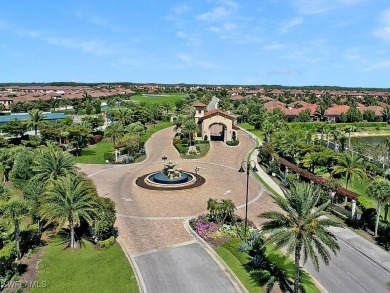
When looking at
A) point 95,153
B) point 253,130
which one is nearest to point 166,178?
point 95,153

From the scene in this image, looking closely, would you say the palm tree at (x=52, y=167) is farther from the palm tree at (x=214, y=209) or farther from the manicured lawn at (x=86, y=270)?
the palm tree at (x=214, y=209)

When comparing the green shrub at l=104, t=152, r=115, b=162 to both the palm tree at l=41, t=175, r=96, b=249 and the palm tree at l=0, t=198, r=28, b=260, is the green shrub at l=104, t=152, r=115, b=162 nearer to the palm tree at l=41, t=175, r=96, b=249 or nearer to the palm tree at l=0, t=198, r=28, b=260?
the palm tree at l=41, t=175, r=96, b=249

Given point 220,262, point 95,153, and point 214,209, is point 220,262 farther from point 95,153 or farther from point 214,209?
point 95,153

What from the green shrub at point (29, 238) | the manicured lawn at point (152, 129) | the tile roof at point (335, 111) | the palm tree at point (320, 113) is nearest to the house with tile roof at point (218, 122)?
the manicured lawn at point (152, 129)

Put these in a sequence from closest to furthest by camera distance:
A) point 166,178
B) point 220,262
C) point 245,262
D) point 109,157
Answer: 1. point 245,262
2. point 220,262
3. point 166,178
4. point 109,157

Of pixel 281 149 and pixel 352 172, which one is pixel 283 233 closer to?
pixel 352 172
